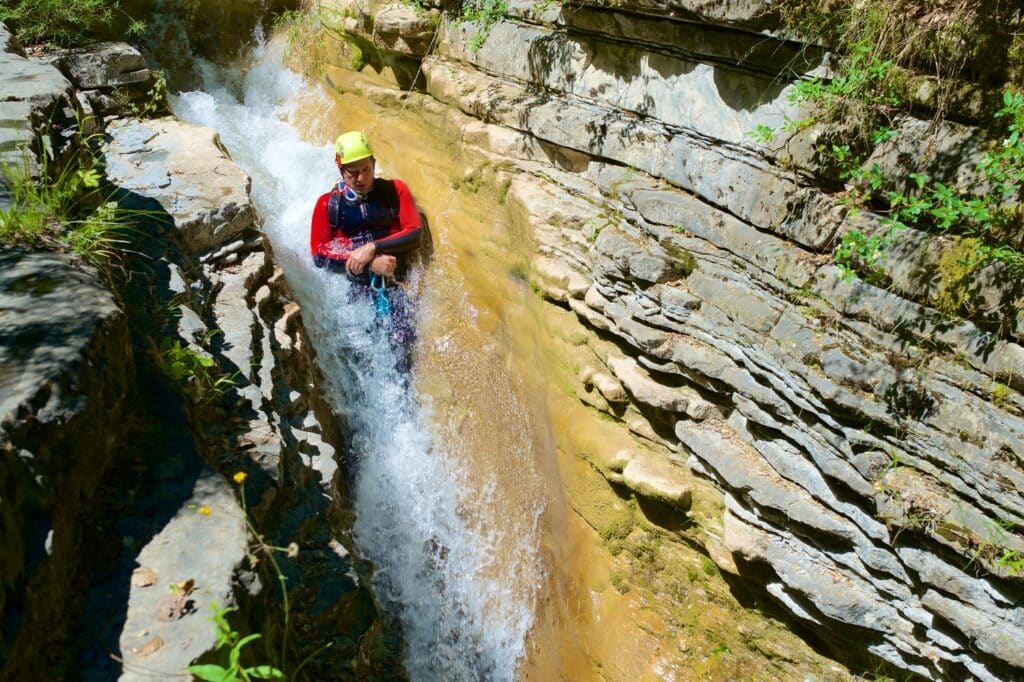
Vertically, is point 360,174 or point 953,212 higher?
point 953,212

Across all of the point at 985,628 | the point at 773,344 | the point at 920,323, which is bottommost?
the point at 985,628

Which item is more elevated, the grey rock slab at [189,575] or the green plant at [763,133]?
the green plant at [763,133]

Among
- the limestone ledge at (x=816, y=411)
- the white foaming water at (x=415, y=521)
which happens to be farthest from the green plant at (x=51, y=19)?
the limestone ledge at (x=816, y=411)

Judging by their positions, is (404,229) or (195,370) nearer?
(195,370)

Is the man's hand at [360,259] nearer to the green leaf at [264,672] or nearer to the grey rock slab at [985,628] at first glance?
the green leaf at [264,672]

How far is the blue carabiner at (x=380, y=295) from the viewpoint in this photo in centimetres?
484

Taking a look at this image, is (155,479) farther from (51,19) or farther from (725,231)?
(51,19)

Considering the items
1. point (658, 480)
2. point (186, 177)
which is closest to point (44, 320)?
point (186, 177)

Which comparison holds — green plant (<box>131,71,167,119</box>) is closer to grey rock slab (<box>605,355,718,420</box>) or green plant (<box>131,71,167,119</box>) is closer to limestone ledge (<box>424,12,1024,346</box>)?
limestone ledge (<box>424,12,1024,346</box>)

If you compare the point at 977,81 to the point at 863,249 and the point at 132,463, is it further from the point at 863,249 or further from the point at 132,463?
the point at 132,463

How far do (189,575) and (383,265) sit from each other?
9.68ft

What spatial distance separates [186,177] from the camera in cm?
431

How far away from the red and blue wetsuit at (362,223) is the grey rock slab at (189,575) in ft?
8.70

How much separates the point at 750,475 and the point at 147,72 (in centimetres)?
524
